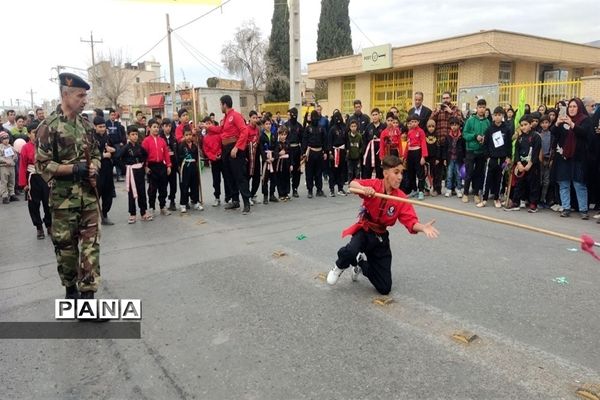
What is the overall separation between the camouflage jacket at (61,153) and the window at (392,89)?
65.0 feet

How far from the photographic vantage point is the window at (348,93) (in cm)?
2670

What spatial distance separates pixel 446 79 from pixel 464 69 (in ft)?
4.10

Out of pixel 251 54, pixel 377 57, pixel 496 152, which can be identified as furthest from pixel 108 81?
pixel 496 152

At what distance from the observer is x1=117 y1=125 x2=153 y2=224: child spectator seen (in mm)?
8414

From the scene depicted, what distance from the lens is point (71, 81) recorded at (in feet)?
14.1

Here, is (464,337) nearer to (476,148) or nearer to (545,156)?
(545,156)

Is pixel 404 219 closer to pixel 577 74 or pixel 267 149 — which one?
pixel 267 149

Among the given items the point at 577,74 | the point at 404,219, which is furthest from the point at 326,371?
the point at 577,74

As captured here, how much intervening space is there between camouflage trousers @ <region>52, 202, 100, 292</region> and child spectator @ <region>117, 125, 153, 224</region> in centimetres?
406

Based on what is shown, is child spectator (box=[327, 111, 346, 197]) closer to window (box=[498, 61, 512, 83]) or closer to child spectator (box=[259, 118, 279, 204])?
child spectator (box=[259, 118, 279, 204])

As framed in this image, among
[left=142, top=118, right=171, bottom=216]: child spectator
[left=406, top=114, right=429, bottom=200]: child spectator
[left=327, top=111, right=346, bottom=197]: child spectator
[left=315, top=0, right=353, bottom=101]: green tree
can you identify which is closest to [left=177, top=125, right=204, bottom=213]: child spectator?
[left=142, top=118, right=171, bottom=216]: child spectator

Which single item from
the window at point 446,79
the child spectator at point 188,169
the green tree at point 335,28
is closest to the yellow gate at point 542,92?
the window at point 446,79

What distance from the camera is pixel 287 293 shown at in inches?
187

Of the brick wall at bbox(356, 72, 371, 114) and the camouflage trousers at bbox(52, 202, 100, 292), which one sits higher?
the brick wall at bbox(356, 72, 371, 114)
